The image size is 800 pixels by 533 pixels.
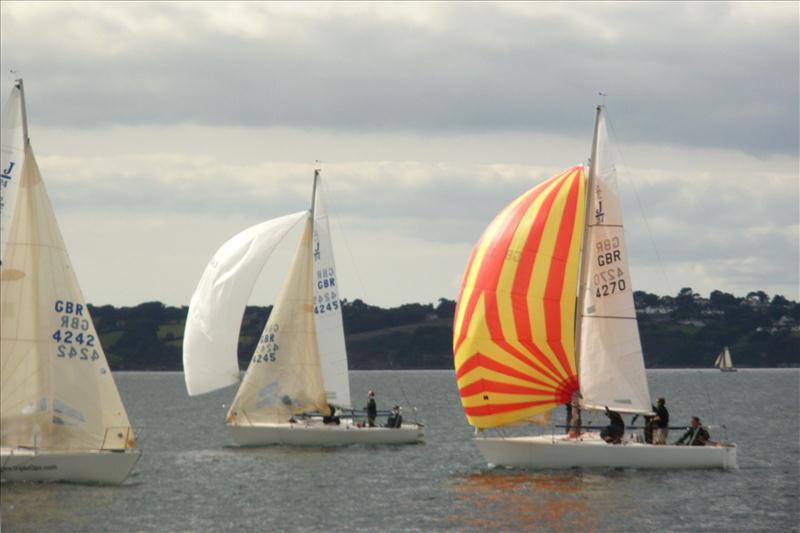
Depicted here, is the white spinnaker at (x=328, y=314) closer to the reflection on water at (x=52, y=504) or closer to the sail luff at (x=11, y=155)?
the reflection on water at (x=52, y=504)

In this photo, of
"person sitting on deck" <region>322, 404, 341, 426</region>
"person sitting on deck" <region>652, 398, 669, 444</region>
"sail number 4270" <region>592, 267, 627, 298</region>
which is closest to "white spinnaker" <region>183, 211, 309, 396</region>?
"person sitting on deck" <region>322, 404, 341, 426</region>

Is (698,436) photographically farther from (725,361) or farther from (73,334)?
(725,361)

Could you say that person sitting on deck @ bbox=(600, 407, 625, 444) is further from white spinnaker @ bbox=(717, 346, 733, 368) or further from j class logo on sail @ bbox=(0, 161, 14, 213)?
white spinnaker @ bbox=(717, 346, 733, 368)

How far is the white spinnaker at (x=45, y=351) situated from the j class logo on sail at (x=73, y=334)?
0.08ft

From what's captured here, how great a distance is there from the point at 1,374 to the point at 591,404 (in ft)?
50.6

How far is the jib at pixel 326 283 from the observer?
5275cm

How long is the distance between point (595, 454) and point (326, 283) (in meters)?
15.0

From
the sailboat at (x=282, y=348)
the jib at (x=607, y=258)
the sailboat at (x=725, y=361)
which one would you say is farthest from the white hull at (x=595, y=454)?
the sailboat at (x=725, y=361)

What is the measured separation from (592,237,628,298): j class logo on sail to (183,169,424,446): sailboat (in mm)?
11877

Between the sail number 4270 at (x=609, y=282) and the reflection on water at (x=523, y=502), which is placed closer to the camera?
the reflection on water at (x=523, y=502)

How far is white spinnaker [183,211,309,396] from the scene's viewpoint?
50656mm

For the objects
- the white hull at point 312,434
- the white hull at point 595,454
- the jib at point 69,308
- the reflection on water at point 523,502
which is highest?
the jib at point 69,308

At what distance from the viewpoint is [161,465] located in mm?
46250

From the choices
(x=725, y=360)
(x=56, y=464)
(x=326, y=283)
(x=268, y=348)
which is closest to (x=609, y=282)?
(x=326, y=283)
